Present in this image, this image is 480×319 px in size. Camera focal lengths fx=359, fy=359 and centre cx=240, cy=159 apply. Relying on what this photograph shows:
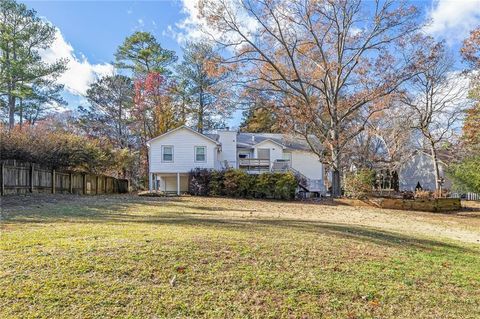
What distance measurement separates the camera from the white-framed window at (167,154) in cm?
2552

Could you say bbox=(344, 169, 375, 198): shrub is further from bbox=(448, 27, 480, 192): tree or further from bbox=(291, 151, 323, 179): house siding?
bbox=(291, 151, 323, 179): house siding

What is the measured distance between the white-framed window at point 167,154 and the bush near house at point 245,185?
4715mm

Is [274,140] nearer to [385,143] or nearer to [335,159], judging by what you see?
[335,159]

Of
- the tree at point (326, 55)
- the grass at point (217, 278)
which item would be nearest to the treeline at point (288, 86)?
the tree at point (326, 55)

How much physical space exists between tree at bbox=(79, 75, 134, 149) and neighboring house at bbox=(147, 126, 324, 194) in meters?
9.82

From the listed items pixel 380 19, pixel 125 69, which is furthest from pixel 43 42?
pixel 380 19

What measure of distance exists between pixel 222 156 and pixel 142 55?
16.1 metres

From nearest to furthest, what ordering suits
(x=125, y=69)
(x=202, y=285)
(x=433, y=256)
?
(x=202, y=285) → (x=433, y=256) → (x=125, y=69)

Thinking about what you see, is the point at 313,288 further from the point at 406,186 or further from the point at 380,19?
the point at 406,186

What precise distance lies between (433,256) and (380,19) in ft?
61.2

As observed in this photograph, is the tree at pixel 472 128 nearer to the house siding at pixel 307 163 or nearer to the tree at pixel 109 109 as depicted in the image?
the house siding at pixel 307 163

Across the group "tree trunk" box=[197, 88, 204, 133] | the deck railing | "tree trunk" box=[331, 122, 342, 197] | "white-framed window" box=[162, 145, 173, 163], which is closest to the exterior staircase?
the deck railing

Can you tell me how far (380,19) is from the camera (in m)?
21.0

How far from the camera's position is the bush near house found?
20.7 m
